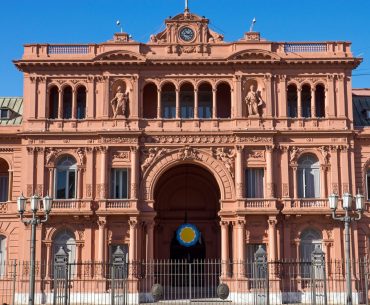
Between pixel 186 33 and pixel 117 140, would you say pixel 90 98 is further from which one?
pixel 186 33

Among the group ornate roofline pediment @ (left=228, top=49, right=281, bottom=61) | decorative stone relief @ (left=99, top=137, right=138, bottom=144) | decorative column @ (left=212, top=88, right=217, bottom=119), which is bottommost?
decorative stone relief @ (left=99, top=137, right=138, bottom=144)

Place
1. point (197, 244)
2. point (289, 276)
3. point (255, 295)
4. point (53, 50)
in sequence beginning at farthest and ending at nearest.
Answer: point (197, 244) → point (53, 50) → point (289, 276) → point (255, 295)

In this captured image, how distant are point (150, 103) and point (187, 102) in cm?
308

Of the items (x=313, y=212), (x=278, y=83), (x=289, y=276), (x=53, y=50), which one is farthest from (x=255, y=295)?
(x=53, y=50)

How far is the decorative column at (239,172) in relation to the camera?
50156 mm

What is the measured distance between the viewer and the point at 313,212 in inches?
1951

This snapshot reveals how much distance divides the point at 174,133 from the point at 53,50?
12.1 meters

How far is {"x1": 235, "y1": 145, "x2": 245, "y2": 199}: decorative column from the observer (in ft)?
165

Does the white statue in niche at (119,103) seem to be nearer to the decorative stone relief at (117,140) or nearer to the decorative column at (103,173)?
the decorative stone relief at (117,140)

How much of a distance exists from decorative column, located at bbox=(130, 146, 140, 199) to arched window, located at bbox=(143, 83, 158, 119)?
4.18m

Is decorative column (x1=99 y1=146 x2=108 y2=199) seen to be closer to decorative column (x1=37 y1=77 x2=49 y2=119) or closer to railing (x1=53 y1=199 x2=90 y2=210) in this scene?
railing (x1=53 y1=199 x2=90 y2=210)

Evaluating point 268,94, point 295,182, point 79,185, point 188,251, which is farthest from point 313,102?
point 79,185

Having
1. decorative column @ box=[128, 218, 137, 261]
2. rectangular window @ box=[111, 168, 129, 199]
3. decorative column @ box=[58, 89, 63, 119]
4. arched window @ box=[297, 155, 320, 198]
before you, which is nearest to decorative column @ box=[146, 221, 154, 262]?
decorative column @ box=[128, 218, 137, 261]

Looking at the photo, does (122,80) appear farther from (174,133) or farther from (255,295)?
(255,295)
